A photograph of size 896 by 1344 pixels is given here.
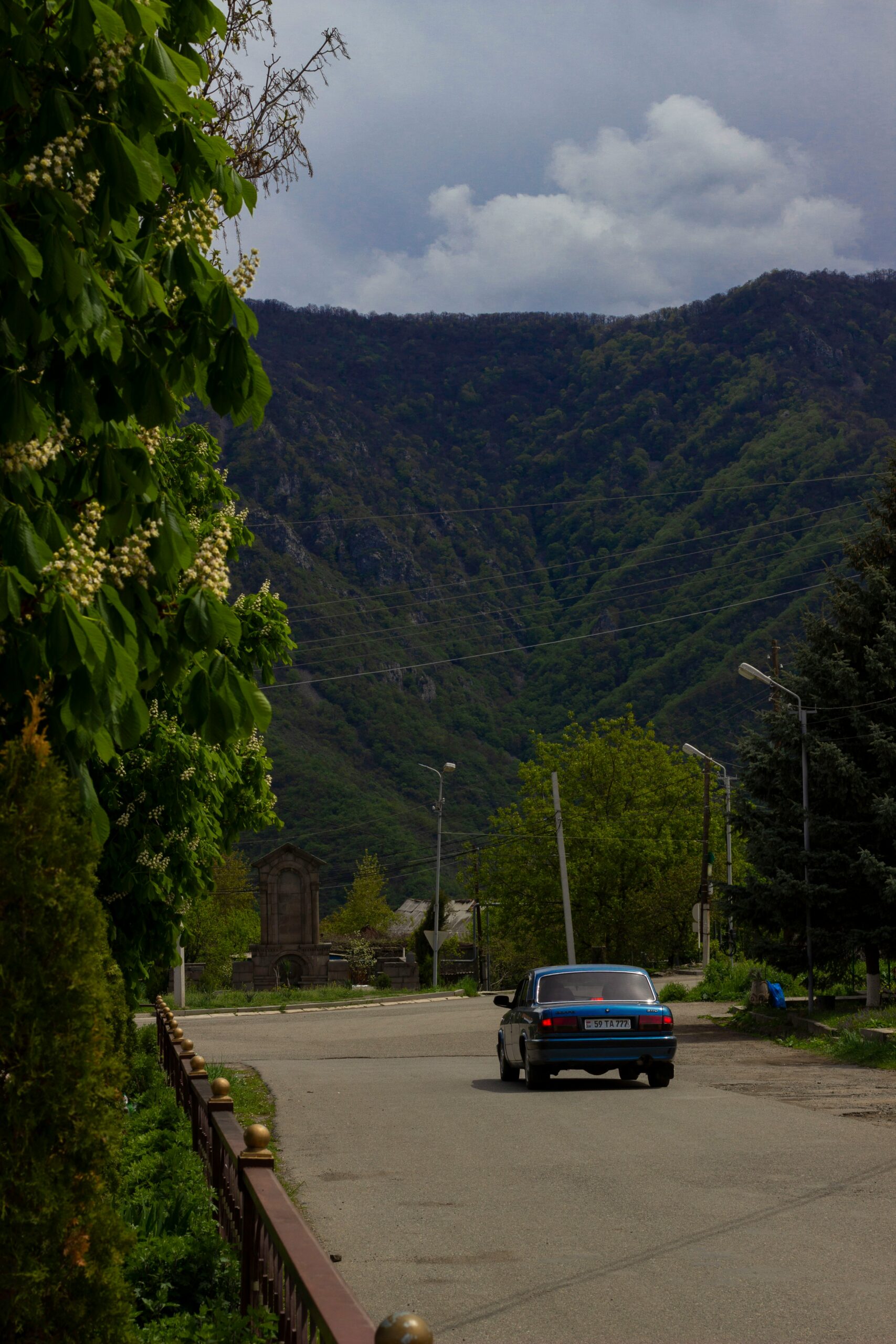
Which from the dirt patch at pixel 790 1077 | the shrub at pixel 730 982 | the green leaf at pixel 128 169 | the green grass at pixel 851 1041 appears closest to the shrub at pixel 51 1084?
the green leaf at pixel 128 169

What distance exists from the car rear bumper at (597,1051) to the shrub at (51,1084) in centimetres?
1306

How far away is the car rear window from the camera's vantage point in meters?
17.1

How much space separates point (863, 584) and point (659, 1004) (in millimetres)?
15509

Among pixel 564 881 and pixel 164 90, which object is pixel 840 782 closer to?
pixel 564 881

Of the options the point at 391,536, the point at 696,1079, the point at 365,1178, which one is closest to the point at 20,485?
the point at 365,1178

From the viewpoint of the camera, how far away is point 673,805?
70.6 m

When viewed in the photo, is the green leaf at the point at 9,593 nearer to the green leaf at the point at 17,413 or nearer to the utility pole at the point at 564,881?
the green leaf at the point at 17,413

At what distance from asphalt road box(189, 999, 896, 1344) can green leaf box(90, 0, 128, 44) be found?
5.14 metres

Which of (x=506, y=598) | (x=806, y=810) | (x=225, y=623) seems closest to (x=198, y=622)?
(x=225, y=623)

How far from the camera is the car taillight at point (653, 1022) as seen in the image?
54.8ft

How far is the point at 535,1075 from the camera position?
1716 cm

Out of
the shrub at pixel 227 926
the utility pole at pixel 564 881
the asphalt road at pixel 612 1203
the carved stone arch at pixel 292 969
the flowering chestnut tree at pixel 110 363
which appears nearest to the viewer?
the flowering chestnut tree at pixel 110 363

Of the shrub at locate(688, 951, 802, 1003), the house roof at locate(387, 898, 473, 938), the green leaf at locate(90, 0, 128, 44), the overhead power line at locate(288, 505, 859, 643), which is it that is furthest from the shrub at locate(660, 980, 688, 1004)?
the overhead power line at locate(288, 505, 859, 643)

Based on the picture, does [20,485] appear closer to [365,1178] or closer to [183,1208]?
[183,1208]
